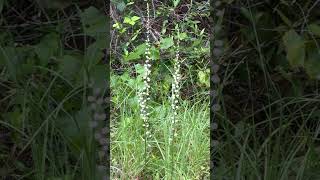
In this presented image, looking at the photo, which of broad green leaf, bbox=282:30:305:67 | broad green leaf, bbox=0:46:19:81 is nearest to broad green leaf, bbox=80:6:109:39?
broad green leaf, bbox=0:46:19:81

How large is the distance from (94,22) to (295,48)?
50cm

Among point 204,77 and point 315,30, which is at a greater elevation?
point 315,30

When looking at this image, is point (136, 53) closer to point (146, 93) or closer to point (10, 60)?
point (146, 93)

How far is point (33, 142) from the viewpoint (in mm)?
1808

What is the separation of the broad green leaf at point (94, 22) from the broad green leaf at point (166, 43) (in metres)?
0.14

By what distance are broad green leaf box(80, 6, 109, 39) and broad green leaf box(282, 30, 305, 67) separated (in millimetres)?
453

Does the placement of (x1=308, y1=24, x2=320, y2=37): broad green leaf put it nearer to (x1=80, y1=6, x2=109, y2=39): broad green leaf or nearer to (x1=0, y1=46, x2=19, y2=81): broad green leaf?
(x1=80, y1=6, x2=109, y2=39): broad green leaf

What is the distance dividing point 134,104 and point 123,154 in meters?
0.13

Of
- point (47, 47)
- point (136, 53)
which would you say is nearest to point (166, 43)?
point (136, 53)

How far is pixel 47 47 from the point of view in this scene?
1.92 metres

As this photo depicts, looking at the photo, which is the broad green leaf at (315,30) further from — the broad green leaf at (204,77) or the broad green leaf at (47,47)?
the broad green leaf at (47,47)

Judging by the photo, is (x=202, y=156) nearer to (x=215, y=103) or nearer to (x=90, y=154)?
(x=215, y=103)

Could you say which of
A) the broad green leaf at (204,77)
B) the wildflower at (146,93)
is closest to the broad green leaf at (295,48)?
the broad green leaf at (204,77)

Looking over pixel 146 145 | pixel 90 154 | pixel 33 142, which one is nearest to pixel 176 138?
pixel 146 145
